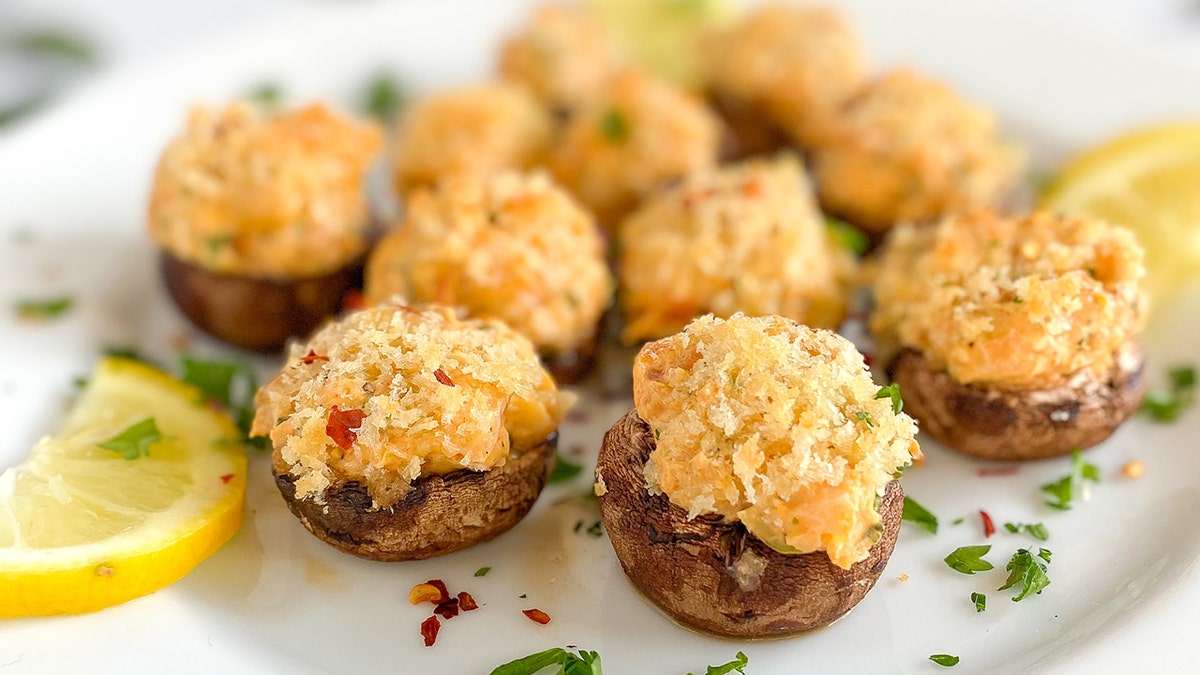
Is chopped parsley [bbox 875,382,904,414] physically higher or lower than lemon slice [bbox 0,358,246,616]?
higher

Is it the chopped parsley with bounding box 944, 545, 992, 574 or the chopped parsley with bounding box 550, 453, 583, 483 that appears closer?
the chopped parsley with bounding box 944, 545, 992, 574

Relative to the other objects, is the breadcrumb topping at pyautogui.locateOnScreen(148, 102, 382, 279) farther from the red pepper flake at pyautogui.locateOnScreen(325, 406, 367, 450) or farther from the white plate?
the red pepper flake at pyautogui.locateOnScreen(325, 406, 367, 450)

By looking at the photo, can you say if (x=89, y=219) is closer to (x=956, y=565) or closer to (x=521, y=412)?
(x=521, y=412)

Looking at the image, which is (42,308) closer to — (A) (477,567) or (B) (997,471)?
(A) (477,567)

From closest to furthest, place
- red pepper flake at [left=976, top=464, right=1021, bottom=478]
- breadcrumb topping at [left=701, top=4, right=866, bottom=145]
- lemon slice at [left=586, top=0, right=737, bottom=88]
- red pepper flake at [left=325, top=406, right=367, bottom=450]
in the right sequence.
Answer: red pepper flake at [left=325, top=406, right=367, bottom=450], red pepper flake at [left=976, top=464, right=1021, bottom=478], breadcrumb topping at [left=701, top=4, right=866, bottom=145], lemon slice at [left=586, top=0, right=737, bottom=88]

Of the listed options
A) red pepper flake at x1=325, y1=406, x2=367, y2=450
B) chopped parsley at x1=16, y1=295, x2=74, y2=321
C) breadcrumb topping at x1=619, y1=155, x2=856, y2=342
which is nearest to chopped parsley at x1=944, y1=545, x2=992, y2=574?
breadcrumb topping at x1=619, y1=155, x2=856, y2=342

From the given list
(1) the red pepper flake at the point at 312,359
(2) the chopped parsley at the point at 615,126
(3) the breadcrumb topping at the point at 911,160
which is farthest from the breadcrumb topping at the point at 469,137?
(1) the red pepper flake at the point at 312,359

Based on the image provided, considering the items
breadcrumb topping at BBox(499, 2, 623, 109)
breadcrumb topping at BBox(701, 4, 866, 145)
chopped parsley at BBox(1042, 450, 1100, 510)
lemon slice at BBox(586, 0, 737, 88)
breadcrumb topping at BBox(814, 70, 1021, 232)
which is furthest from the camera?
lemon slice at BBox(586, 0, 737, 88)
